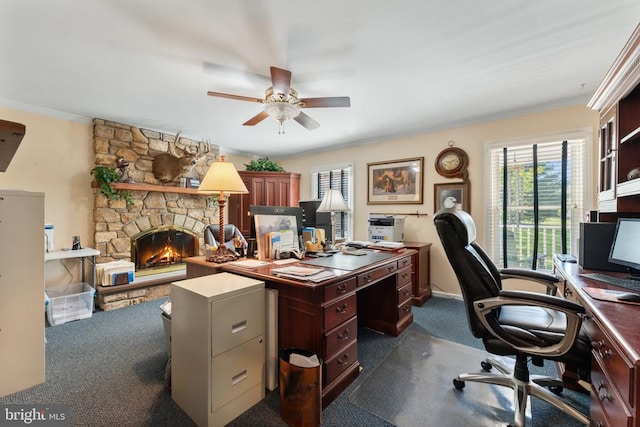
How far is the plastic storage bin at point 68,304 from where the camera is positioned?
2805 mm

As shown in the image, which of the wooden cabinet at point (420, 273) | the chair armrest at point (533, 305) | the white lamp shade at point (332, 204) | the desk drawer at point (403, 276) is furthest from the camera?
the wooden cabinet at point (420, 273)

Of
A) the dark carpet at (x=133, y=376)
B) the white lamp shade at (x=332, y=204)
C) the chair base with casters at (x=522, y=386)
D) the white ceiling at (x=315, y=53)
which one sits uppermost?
the white ceiling at (x=315, y=53)

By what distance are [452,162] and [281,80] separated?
2671mm

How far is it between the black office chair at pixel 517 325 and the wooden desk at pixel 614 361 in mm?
110

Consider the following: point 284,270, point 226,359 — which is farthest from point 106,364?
point 284,270

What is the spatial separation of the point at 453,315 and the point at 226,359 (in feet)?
8.70

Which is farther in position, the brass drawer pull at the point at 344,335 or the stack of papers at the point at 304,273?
the brass drawer pull at the point at 344,335

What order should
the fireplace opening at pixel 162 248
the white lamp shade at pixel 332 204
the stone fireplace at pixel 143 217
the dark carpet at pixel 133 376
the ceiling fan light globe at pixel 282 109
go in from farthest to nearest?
the fireplace opening at pixel 162 248 < the stone fireplace at pixel 143 217 < the white lamp shade at pixel 332 204 < the ceiling fan light globe at pixel 282 109 < the dark carpet at pixel 133 376

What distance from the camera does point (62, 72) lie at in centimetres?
233

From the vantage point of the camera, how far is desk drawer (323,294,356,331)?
1606 millimetres

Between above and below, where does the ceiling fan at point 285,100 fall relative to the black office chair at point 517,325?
above

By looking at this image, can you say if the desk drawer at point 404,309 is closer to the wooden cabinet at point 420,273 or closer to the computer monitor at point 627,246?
the wooden cabinet at point 420,273

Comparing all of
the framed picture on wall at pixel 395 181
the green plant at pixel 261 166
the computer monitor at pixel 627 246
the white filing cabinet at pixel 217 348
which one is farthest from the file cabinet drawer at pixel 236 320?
the green plant at pixel 261 166

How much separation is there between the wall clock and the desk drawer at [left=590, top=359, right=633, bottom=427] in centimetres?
273
